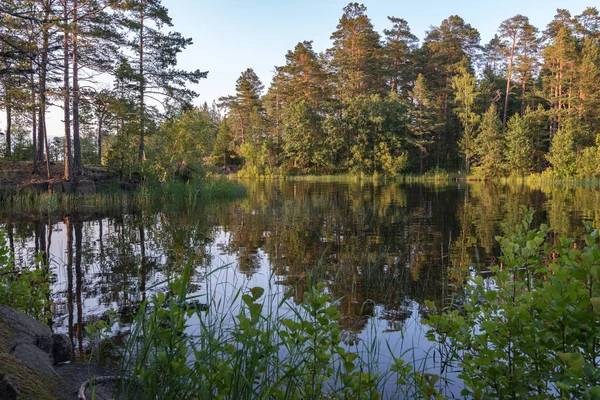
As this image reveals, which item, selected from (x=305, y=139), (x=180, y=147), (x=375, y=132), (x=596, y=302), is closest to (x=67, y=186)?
(x=180, y=147)

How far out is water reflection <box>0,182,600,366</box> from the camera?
482 cm

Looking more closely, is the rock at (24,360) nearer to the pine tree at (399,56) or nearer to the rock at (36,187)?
the rock at (36,187)

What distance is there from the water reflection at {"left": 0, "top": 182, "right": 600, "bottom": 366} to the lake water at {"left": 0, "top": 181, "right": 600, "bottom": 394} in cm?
2

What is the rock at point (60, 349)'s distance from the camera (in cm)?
304

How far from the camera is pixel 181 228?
398 inches

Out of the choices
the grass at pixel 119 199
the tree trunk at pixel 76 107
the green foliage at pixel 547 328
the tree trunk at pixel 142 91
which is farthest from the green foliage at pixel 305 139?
the green foliage at pixel 547 328

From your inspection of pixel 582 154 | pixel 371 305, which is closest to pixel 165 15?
pixel 371 305

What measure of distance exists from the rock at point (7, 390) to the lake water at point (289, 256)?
1116mm

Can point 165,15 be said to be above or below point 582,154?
above

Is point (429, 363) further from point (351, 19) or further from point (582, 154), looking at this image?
point (351, 19)

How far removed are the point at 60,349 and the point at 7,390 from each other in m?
1.69

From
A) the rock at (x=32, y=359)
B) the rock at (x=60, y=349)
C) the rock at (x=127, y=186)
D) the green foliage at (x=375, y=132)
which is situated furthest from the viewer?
the green foliage at (x=375, y=132)

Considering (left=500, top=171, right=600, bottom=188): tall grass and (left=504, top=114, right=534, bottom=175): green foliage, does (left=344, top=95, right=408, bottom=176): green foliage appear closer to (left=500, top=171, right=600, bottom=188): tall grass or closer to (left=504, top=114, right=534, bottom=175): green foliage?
(left=504, top=114, right=534, bottom=175): green foliage

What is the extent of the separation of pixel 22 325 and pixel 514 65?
148ft
